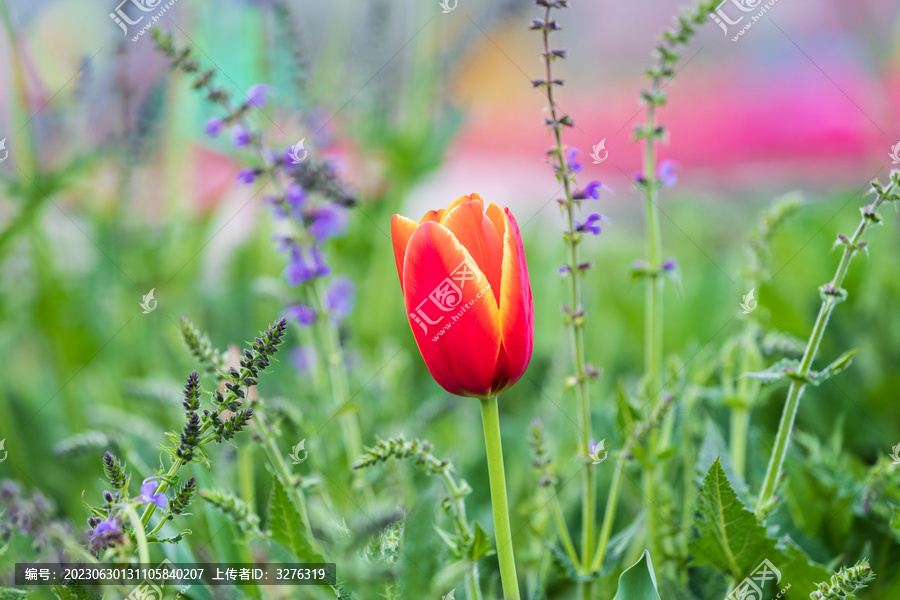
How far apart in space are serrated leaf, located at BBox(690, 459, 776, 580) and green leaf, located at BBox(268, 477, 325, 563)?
0.20m

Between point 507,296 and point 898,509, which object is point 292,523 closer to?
point 507,296

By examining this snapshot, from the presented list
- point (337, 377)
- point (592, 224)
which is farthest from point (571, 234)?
point (337, 377)

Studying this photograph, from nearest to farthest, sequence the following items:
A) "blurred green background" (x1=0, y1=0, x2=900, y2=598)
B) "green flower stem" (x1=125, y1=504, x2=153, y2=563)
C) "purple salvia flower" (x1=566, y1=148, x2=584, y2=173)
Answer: "green flower stem" (x1=125, y1=504, x2=153, y2=563)
"purple salvia flower" (x1=566, y1=148, x2=584, y2=173)
"blurred green background" (x1=0, y1=0, x2=900, y2=598)

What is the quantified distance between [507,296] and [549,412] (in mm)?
390

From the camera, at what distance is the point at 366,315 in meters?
1.04

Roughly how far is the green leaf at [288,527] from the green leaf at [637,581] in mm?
152

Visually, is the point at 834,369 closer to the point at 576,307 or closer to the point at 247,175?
the point at 576,307

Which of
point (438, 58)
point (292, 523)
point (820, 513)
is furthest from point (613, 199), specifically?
point (292, 523)

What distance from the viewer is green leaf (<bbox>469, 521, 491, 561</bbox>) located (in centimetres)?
37

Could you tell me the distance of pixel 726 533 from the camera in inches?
15.9

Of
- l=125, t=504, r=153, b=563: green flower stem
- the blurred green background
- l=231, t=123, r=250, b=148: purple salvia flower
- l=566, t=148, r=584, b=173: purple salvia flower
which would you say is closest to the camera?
l=125, t=504, r=153, b=563: green flower stem

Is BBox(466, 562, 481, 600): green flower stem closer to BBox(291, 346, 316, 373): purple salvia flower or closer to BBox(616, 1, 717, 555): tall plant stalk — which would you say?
BBox(616, 1, 717, 555): tall plant stalk

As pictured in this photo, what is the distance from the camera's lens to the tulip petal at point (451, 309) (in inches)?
13.1

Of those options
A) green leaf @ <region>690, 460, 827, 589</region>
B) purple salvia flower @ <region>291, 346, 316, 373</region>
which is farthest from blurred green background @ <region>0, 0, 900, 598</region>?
green leaf @ <region>690, 460, 827, 589</region>
